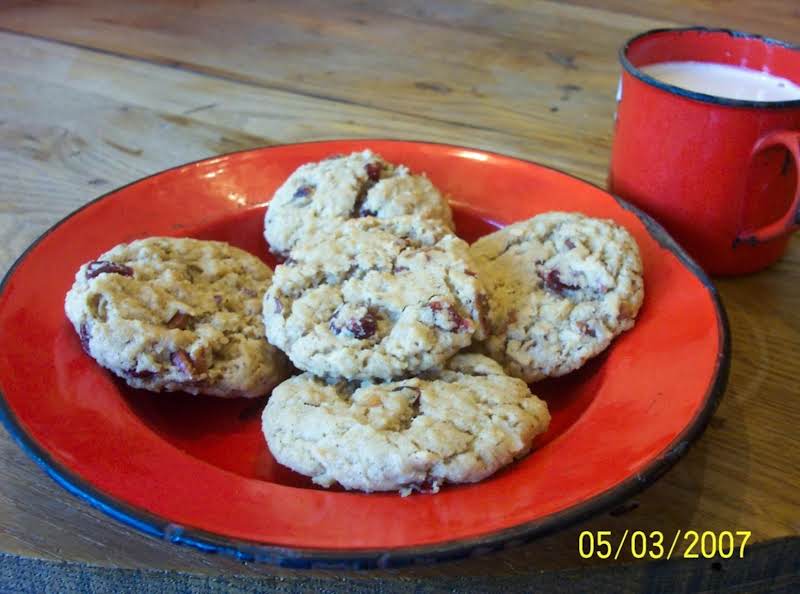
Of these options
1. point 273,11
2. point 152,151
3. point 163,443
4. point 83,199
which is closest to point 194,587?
point 163,443

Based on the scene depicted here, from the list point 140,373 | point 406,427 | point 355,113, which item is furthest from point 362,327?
point 355,113

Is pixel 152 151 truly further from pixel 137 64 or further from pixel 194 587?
pixel 194 587

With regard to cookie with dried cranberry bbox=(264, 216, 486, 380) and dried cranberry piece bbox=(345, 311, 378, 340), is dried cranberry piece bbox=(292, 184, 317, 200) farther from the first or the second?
dried cranberry piece bbox=(345, 311, 378, 340)

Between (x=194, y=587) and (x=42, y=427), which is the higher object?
(x=42, y=427)

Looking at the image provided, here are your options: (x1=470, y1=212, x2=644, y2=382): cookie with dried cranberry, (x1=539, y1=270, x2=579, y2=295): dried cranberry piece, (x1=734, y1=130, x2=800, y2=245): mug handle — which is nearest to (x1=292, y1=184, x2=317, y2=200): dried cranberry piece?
(x1=470, y1=212, x2=644, y2=382): cookie with dried cranberry

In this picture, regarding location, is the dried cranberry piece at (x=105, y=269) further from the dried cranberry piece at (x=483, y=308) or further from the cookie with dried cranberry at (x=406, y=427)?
the dried cranberry piece at (x=483, y=308)

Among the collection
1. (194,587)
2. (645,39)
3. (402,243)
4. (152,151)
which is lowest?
(194,587)

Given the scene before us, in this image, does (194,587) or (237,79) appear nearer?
(194,587)

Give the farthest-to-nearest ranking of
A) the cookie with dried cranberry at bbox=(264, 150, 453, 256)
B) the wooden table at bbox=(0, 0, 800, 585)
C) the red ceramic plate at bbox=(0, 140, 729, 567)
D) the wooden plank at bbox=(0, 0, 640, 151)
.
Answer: the wooden plank at bbox=(0, 0, 640, 151)
the cookie with dried cranberry at bbox=(264, 150, 453, 256)
the wooden table at bbox=(0, 0, 800, 585)
the red ceramic plate at bbox=(0, 140, 729, 567)
